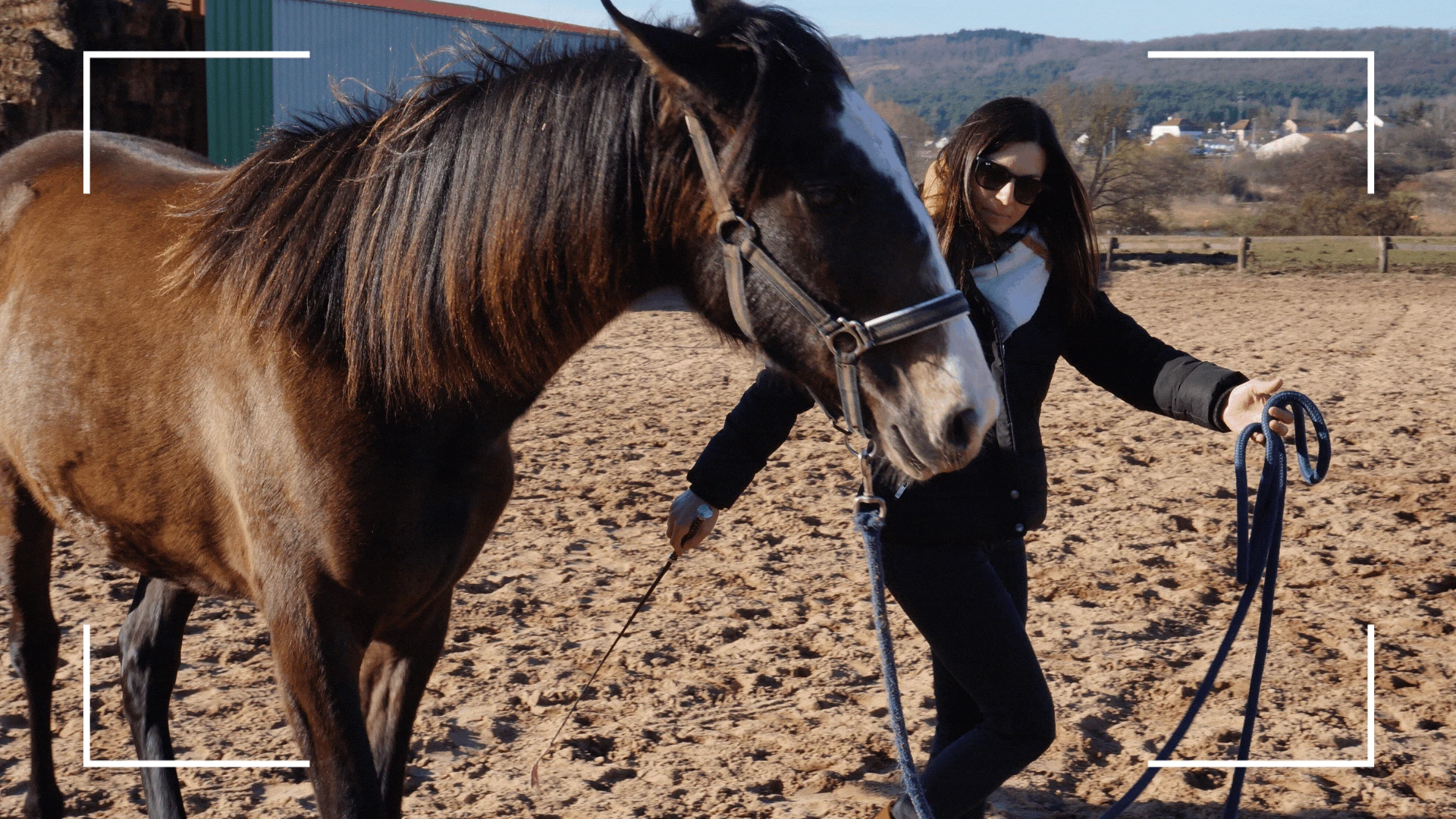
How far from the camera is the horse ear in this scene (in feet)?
5.02

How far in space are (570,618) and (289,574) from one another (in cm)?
224

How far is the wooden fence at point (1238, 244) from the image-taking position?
19.6 m

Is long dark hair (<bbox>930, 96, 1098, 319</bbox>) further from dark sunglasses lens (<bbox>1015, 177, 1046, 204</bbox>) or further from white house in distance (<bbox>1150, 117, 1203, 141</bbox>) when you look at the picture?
white house in distance (<bbox>1150, 117, 1203, 141</bbox>)

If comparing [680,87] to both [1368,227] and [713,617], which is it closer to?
[713,617]

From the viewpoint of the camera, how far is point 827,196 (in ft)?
4.97

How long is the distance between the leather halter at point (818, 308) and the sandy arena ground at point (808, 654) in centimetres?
98

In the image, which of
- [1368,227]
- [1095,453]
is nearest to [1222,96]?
[1368,227]

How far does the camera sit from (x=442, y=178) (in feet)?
5.95

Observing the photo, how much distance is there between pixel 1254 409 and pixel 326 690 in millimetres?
→ 1804

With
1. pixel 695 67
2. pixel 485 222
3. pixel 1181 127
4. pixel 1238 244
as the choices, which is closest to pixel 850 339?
pixel 695 67

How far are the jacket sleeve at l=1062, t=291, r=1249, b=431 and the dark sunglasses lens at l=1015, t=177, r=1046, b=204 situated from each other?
0.30 metres

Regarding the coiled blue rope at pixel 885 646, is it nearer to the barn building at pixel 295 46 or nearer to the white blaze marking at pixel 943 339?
the white blaze marking at pixel 943 339
